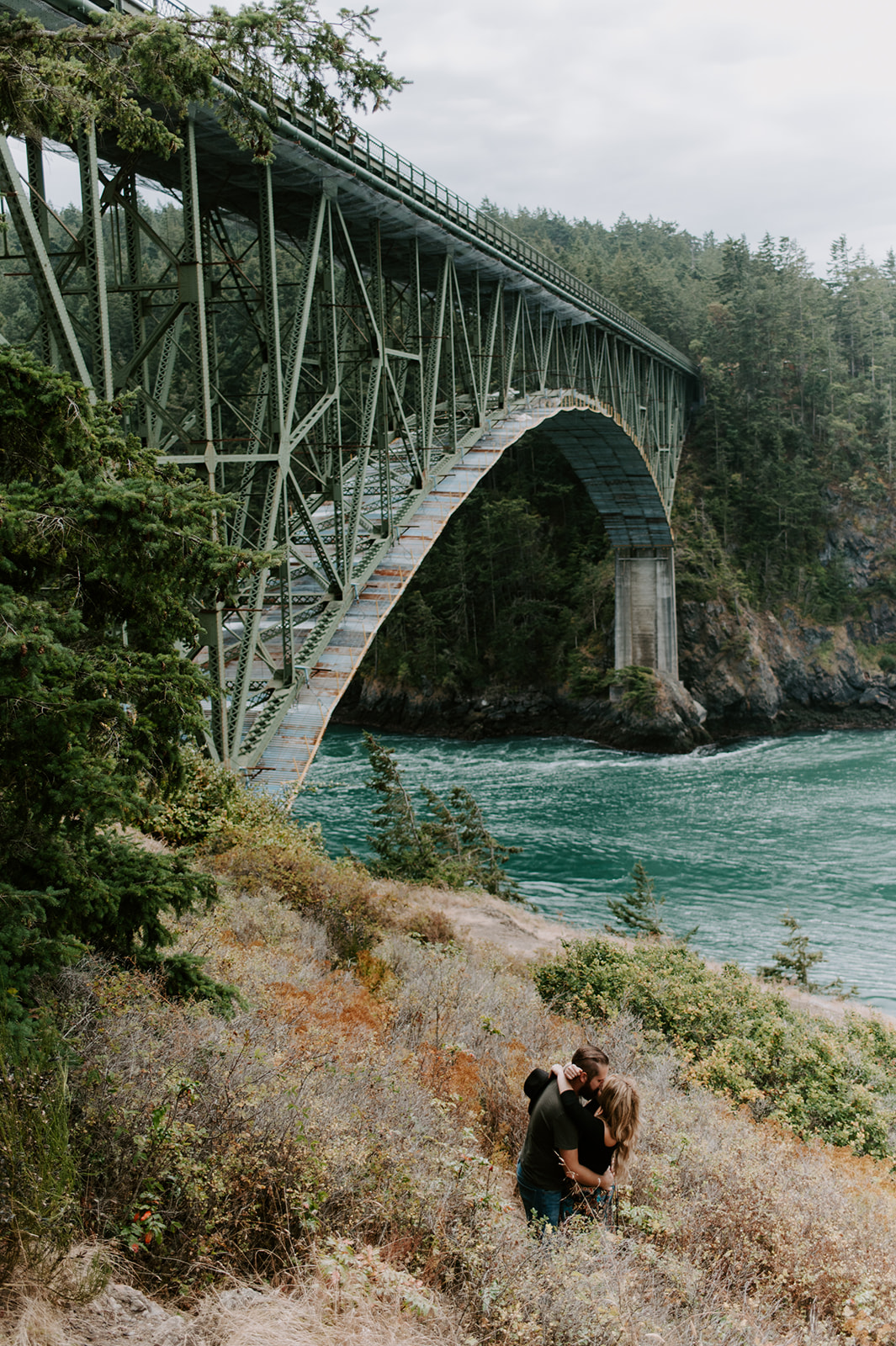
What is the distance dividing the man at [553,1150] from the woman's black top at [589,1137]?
0.04 meters

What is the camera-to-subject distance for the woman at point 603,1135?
14.7ft

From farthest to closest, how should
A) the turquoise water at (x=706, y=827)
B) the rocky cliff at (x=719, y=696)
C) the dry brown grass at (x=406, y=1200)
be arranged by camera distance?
the rocky cliff at (x=719, y=696) → the turquoise water at (x=706, y=827) → the dry brown grass at (x=406, y=1200)

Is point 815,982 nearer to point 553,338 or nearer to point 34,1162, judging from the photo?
point 34,1162

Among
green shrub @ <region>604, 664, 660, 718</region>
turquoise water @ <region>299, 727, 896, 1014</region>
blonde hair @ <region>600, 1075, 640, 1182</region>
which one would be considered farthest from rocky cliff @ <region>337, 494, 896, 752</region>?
blonde hair @ <region>600, 1075, 640, 1182</region>

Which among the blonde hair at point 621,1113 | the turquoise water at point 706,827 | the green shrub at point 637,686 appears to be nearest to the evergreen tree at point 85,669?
the blonde hair at point 621,1113

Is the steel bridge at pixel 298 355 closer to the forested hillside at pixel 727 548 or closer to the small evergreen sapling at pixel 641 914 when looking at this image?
the small evergreen sapling at pixel 641 914

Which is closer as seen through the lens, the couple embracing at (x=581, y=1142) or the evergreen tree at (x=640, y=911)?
the couple embracing at (x=581, y=1142)

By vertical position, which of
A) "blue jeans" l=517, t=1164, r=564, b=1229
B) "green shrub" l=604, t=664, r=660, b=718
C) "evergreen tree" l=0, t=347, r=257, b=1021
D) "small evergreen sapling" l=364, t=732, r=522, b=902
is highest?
"evergreen tree" l=0, t=347, r=257, b=1021

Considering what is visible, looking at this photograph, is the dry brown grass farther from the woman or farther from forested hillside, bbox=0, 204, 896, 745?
forested hillside, bbox=0, 204, 896, 745

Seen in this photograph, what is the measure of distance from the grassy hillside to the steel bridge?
188cm

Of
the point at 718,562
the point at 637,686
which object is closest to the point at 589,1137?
the point at 637,686

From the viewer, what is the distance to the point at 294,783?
40.8 ft

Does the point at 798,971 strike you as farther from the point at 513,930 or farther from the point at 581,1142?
the point at 581,1142

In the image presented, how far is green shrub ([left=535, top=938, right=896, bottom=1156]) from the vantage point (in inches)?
297
